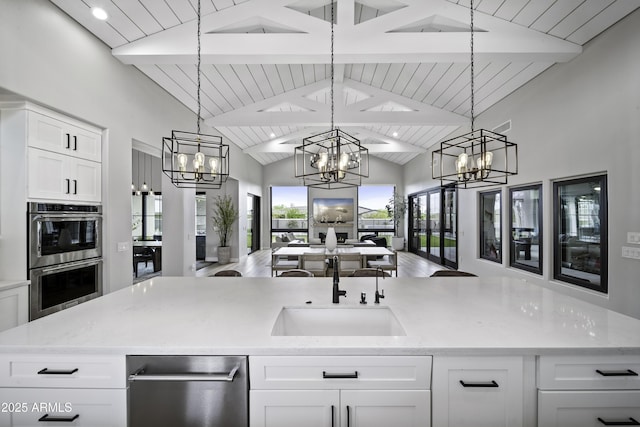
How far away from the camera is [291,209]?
1205 cm

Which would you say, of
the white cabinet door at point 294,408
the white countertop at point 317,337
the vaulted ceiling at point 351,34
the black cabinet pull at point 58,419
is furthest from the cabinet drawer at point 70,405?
the vaulted ceiling at point 351,34

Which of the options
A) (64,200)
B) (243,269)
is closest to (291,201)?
(243,269)

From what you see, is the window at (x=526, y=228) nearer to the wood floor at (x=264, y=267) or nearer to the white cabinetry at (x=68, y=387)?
the wood floor at (x=264, y=267)

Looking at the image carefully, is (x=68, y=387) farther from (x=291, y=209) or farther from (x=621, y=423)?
(x=291, y=209)

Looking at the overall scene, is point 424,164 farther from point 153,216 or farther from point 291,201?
point 153,216

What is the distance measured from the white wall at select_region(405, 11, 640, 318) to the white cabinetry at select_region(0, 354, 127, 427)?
4.01 meters

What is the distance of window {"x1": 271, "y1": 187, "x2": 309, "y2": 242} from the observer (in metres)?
12.0

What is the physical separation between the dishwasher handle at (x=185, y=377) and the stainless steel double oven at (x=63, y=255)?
7.08 feet

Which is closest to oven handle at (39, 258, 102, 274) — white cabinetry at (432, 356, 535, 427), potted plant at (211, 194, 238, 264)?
white cabinetry at (432, 356, 535, 427)

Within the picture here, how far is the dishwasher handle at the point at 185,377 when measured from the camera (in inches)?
48.0

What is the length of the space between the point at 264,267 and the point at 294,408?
21.9ft

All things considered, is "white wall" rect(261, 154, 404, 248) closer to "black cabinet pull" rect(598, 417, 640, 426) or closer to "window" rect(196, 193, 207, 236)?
"window" rect(196, 193, 207, 236)

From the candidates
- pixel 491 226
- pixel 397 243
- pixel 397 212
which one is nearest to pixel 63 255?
pixel 491 226

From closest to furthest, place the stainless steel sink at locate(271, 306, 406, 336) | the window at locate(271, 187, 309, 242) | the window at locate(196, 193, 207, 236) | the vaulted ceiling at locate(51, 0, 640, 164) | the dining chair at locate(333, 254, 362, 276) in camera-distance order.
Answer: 1. the stainless steel sink at locate(271, 306, 406, 336)
2. the vaulted ceiling at locate(51, 0, 640, 164)
3. the dining chair at locate(333, 254, 362, 276)
4. the window at locate(196, 193, 207, 236)
5. the window at locate(271, 187, 309, 242)
